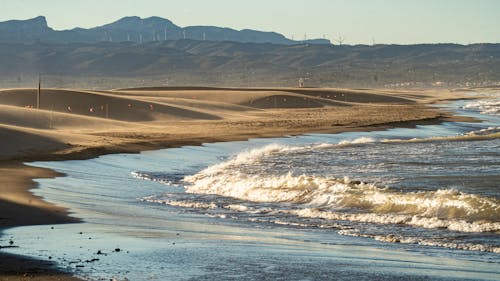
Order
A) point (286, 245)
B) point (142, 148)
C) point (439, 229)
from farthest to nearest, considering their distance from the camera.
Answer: point (142, 148) → point (439, 229) → point (286, 245)

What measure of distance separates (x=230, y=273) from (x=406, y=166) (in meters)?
16.8

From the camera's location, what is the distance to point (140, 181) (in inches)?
1069

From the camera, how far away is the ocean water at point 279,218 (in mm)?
13195

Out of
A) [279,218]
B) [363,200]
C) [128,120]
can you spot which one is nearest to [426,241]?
[279,218]

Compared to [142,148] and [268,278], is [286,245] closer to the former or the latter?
[268,278]

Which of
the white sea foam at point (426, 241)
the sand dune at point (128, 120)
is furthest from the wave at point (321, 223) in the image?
the sand dune at point (128, 120)

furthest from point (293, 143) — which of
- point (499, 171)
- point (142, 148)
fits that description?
point (499, 171)

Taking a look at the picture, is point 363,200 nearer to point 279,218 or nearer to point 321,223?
point 279,218

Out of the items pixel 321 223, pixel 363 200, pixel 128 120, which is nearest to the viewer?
pixel 321 223

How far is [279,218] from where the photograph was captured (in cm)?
1959

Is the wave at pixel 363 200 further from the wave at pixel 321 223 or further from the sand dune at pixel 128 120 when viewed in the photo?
the sand dune at pixel 128 120

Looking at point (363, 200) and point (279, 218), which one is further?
→ point (363, 200)

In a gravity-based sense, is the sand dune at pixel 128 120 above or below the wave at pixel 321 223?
below

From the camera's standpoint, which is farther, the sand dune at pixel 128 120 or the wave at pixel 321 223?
the sand dune at pixel 128 120
